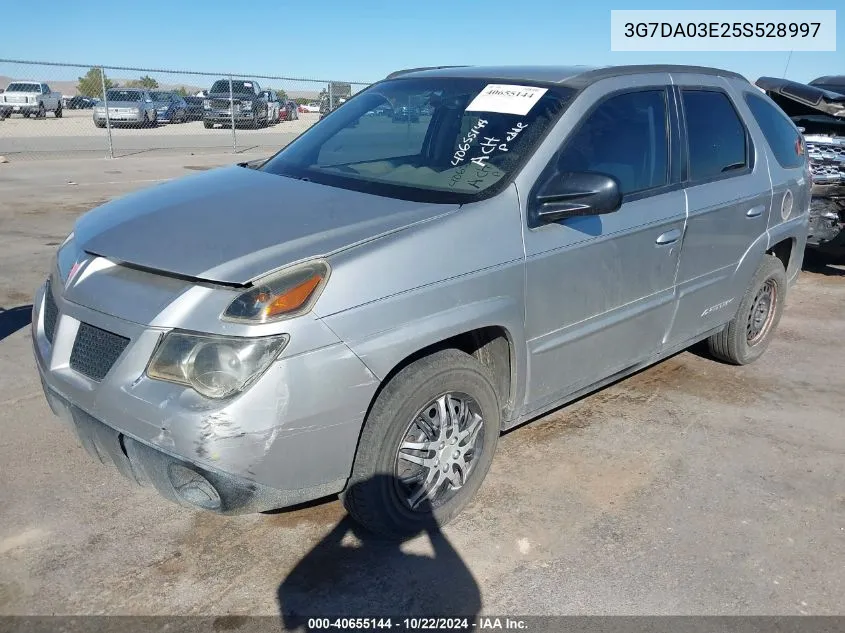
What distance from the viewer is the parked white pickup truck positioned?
30.2 m

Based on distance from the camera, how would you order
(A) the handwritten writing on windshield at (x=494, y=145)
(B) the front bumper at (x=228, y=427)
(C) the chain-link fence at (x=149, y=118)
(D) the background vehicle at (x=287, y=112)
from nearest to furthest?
1. (B) the front bumper at (x=228, y=427)
2. (A) the handwritten writing on windshield at (x=494, y=145)
3. (C) the chain-link fence at (x=149, y=118)
4. (D) the background vehicle at (x=287, y=112)

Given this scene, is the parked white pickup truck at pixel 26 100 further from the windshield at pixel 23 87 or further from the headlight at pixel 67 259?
the headlight at pixel 67 259

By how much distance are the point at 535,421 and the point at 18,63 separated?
55.6 ft

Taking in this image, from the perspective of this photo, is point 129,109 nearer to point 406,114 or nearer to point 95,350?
point 406,114

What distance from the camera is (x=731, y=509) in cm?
337

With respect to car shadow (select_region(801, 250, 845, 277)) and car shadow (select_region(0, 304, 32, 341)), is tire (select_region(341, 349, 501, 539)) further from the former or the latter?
car shadow (select_region(801, 250, 845, 277))

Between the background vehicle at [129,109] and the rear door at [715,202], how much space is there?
24.0 meters

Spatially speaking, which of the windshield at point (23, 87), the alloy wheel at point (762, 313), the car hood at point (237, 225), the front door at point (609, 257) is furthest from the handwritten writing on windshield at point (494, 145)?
the windshield at point (23, 87)

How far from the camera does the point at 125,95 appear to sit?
85.7 feet

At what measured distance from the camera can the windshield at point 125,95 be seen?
2501 cm

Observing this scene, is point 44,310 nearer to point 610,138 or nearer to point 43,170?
point 610,138

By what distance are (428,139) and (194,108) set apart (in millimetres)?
26541

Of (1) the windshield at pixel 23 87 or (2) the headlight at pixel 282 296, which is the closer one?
(2) the headlight at pixel 282 296

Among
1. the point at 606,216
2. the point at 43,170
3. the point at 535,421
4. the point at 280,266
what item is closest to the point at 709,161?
the point at 606,216
